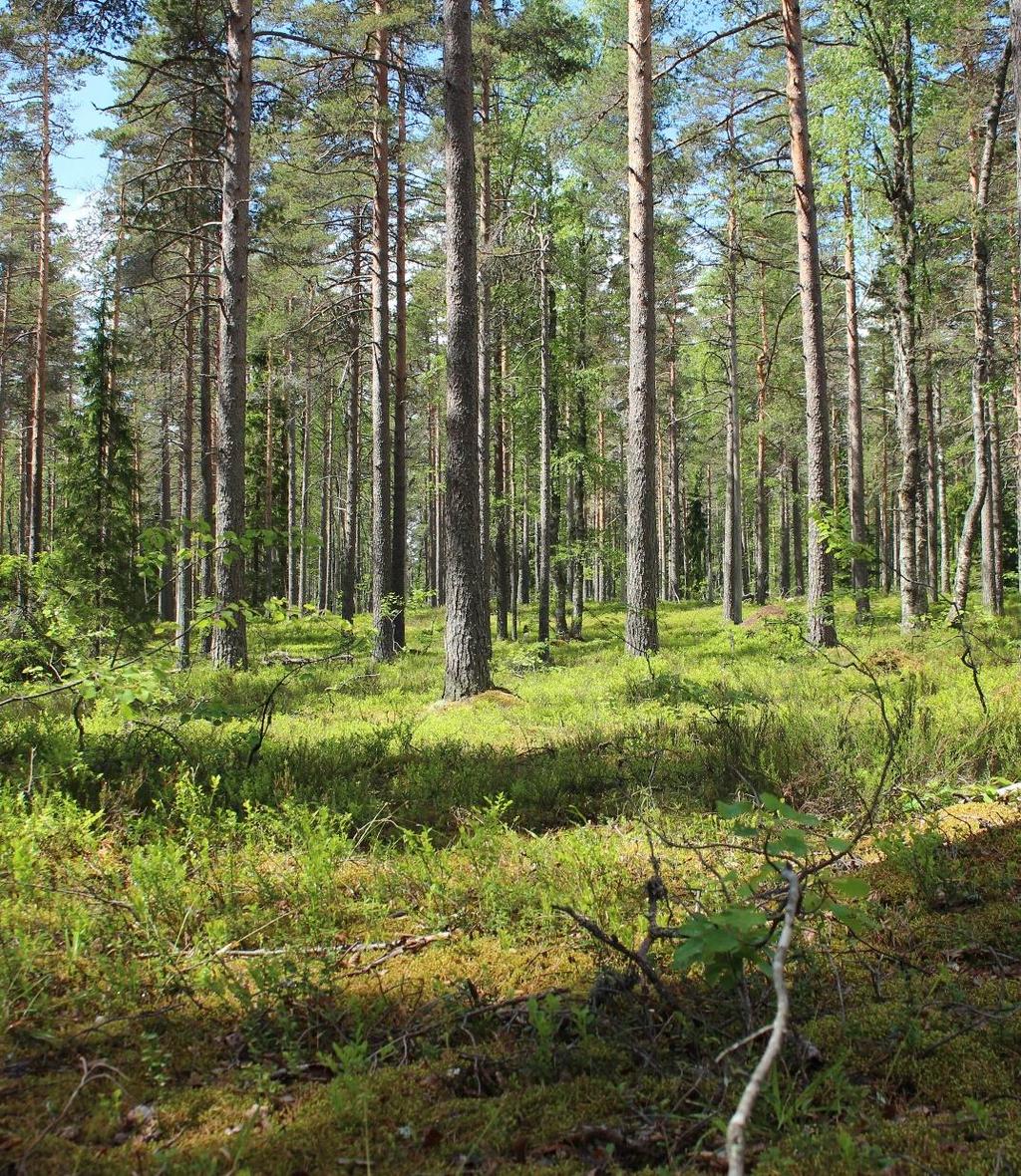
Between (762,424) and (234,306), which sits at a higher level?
(762,424)

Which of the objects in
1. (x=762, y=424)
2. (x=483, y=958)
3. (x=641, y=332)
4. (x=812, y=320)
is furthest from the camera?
(x=762, y=424)

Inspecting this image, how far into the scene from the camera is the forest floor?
217 centimetres

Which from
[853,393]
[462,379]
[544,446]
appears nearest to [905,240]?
[853,393]

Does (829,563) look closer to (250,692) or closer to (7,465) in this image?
(250,692)

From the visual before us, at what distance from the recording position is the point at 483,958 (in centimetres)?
332

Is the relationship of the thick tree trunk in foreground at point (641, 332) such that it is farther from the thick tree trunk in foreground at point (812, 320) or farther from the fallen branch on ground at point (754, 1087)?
the fallen branch on ground at point (754, 1087)

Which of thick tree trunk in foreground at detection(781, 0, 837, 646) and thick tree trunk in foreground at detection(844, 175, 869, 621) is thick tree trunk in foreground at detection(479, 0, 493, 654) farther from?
thick tree trunk in foreground at detection(844, 175, 869, 621)

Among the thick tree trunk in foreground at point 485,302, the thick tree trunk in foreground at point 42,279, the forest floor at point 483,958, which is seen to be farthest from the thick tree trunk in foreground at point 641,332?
the thick tree trunk in foreground at point 42,279

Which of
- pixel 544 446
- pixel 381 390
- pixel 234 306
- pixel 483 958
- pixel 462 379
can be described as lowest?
pixel 483 958

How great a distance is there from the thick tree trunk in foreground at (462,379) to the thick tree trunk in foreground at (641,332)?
347cm

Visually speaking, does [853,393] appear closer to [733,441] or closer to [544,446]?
[733,441]

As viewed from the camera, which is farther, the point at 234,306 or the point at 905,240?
the point at 905,240

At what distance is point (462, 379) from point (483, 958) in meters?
7.43

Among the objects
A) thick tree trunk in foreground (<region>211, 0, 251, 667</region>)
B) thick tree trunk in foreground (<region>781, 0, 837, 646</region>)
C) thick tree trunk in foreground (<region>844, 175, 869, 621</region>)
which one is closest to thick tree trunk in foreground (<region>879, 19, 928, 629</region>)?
thick tree trunk in foreground (<region>781, 0, 837, 646</region>)
